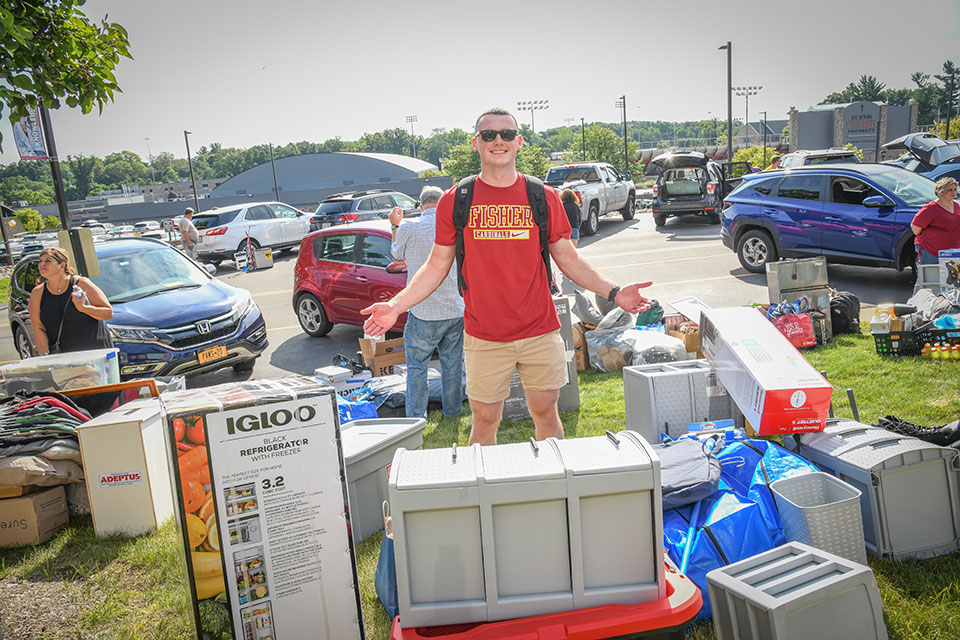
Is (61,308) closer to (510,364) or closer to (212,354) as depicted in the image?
(212,354)

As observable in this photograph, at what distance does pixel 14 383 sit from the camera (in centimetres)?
507

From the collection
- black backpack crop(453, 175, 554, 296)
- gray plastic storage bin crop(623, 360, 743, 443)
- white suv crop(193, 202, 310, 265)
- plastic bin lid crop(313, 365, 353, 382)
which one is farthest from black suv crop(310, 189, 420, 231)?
black backpack crop(453, 175, 554, 296)

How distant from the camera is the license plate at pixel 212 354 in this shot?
6980 millimetres

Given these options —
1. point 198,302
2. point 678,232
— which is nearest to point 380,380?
point 198,302

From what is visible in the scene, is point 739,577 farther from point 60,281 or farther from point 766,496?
point 60,281

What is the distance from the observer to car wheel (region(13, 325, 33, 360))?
7816mm

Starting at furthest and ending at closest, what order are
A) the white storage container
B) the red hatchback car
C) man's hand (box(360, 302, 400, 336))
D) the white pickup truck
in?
the white pickup truck → the red hatchback car → the white storage container → man's hand (box(360, 302, 400, 336))

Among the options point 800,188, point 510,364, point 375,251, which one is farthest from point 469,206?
point 800,188

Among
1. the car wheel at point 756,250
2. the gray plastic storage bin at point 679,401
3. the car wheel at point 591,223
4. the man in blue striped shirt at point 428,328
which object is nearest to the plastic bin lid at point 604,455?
the gray plastic storage bin at point 679,401

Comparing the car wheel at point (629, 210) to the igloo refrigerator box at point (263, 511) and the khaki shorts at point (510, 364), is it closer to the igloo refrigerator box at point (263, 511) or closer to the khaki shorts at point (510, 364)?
the khaki shorts at point (510, 364)

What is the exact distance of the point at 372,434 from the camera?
3.92 m

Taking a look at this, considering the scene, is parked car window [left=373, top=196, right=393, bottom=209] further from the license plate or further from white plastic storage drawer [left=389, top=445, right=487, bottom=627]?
white plastic storage drawer [left=389, top=445, right=487, bottom=627]

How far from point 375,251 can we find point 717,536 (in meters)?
6.44

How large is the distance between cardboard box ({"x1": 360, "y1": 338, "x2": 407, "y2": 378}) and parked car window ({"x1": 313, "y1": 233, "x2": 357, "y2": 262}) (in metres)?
2.13
